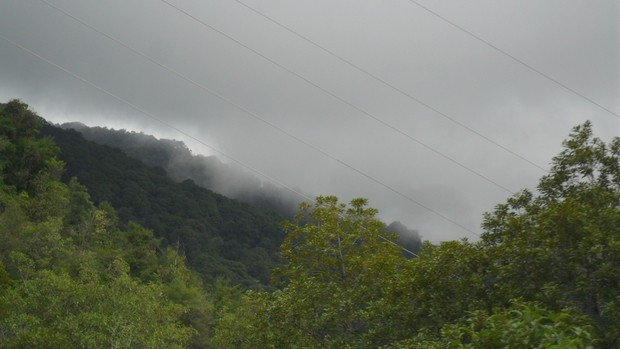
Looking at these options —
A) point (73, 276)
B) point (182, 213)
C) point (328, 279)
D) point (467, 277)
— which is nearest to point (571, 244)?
point (467, 277)

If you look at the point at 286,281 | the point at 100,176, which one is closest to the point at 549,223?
the point at 286,281

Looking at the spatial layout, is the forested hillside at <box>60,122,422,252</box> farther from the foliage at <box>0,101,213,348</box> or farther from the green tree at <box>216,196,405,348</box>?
the green tree at <box>216,196,405,348</box>

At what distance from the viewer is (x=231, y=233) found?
10550 centimetres

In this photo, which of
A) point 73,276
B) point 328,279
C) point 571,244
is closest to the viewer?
point 571,244

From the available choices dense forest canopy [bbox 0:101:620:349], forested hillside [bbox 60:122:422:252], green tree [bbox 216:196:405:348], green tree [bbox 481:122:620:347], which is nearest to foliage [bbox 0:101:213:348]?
dense forest canopy [bbox 0:101:620:349]

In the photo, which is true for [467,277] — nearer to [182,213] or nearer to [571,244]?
[571,244]

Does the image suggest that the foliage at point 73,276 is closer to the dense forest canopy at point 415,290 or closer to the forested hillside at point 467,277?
the dense forest canopy at point 415,290

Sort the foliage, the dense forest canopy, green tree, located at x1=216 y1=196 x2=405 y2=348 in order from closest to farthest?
the dense forest canopy, green tree, located at x1=216 y1=196 x2=405 y2=348, the foliage

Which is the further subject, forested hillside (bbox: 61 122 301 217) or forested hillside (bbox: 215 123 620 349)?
forested hillside (bbox: 61 122 301 217)

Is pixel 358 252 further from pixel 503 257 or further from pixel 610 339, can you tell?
pixel 610 339

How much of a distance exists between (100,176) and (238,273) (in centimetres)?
2454

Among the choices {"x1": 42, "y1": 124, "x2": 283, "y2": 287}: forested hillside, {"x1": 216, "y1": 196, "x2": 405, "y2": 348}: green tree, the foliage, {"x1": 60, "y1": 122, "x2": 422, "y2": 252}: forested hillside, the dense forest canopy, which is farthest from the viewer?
{"x1": 60, "y1": 122, "x2": 422, "y2": 252}: forested hillside

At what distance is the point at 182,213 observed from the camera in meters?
103

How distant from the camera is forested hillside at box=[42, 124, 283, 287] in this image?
299 feet
